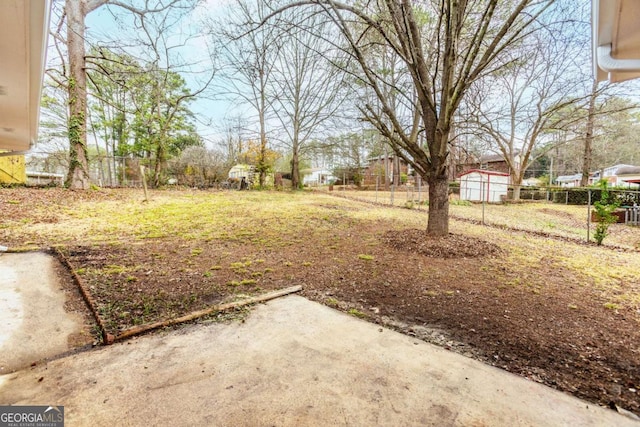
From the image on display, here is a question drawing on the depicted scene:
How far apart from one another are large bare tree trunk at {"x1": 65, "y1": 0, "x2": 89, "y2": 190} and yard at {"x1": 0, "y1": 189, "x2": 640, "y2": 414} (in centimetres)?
236

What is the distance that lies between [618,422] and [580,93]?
14316 mm

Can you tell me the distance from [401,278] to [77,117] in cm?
1057

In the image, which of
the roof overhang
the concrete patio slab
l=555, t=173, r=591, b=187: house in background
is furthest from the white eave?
l=555, t=173, r=591, b=187: house in background

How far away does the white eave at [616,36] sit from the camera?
1050mm

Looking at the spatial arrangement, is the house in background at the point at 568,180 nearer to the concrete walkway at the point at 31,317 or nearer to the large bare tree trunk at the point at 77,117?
Result: the large bare tree trunk at the point at 77,117

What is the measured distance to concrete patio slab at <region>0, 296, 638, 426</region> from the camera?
1.25 metres

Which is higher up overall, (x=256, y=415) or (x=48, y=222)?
(x=48, y=222)

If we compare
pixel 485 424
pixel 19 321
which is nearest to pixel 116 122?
pixel 19 321

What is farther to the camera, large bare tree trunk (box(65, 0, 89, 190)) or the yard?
large bare tree trunk (box(65, 0, 89, 190))

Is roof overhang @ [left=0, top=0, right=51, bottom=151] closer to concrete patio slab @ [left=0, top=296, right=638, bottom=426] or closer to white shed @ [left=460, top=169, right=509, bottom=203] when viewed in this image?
concrete patio slab @ [left=0, top=296, right=638, bottom=426]

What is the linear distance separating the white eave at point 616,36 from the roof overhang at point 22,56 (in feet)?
6.72

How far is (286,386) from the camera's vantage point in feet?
4.72

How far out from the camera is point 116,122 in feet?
55.6

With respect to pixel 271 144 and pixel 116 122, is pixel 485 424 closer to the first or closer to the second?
pixel 271 144
